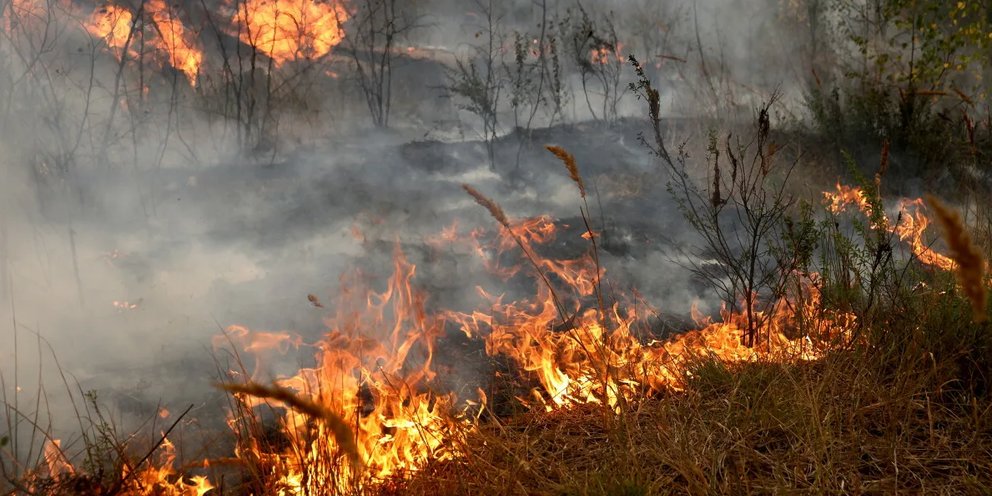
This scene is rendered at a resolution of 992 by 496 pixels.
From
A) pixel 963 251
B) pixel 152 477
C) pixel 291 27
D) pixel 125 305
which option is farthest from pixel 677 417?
pixel 291 27

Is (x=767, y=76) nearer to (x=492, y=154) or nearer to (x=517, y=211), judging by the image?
(x=492, y=154)

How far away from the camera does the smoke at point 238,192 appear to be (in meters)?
4.25

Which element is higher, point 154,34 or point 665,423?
point 154,34

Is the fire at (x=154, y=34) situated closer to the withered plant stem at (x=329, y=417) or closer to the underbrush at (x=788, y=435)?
the underbrush at (x=788, y=435)

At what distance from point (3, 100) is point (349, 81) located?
373 cm

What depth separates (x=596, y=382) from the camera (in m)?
2.76

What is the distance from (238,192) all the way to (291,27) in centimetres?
238

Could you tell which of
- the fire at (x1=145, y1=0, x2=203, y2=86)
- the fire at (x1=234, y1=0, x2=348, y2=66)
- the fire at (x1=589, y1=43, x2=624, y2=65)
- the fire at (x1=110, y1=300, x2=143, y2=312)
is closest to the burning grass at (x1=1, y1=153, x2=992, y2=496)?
the fire at (x1=110, y1=300, x2=143, y2=312)

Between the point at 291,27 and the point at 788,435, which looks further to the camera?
the point at 291,27

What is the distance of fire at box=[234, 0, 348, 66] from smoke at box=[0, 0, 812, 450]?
0.86 feet

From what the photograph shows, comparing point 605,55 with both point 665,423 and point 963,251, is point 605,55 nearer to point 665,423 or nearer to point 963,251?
point 665,423

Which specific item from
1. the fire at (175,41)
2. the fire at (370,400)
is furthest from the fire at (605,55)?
the fire at (370,400)

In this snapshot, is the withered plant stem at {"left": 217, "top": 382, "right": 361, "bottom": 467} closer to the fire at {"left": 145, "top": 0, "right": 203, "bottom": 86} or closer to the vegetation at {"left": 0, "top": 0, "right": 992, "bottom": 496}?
the vegetation at {"left": 0, "top": 0, "right": 992, "bottom": 496}

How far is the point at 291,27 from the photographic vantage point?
7.92 meters
